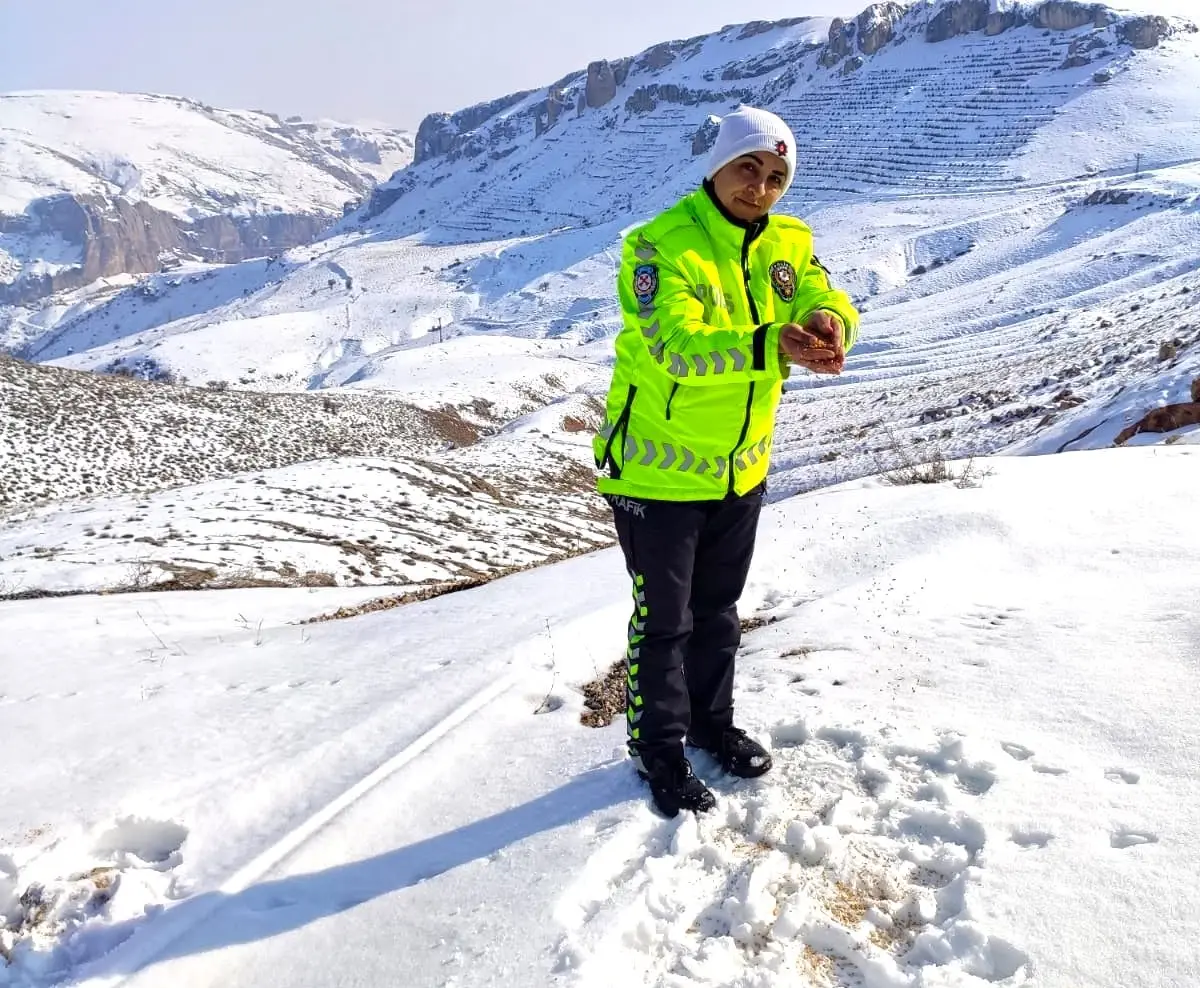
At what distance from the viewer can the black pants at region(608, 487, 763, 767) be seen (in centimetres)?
271

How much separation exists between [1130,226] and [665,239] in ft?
202

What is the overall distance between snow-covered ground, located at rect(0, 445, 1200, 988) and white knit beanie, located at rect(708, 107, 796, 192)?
214 cm

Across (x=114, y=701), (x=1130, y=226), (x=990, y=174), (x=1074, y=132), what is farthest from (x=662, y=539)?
(x=1074, y=132)

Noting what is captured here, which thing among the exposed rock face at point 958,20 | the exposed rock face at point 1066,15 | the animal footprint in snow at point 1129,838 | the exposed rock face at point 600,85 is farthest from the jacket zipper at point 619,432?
the exposed rock face at point 600,85

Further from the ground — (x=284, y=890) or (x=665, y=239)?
(x=665, y=239)

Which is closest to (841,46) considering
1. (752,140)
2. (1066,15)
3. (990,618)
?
(1066,15)

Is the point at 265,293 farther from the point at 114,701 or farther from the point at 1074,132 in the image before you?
the point at 114,701

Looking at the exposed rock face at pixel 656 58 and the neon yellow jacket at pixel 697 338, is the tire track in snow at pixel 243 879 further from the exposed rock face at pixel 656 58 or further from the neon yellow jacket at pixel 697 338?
the exposed rock face at pixel 656 58

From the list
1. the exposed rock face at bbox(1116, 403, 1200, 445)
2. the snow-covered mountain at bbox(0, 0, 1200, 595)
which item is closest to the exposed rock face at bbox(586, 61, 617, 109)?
the snow-covered mountain at bbox(0, 0, 1200, 595)

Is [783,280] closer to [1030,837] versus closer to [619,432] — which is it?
[619,432]

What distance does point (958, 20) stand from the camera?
407 feet

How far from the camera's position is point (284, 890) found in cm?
244

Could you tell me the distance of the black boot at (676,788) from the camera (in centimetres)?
266

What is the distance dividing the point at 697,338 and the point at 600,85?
681ft
